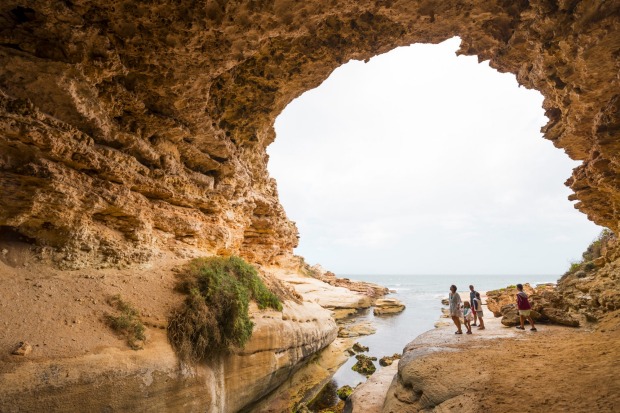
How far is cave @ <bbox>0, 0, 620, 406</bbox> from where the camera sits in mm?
6434

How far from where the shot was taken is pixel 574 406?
4.70 metres

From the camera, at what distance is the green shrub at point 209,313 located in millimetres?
7695

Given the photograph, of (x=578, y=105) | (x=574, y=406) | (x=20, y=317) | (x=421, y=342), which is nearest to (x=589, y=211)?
(x=578, y=105)

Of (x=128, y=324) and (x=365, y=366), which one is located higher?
(x=128, y=324)

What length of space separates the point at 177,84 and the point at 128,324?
21.0 feet

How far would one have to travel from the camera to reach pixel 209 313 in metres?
8.29

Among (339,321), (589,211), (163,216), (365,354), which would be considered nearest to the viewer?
(163,216)

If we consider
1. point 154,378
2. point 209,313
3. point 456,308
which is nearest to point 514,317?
point 456,308

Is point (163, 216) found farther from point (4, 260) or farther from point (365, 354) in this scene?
point (365, 354)

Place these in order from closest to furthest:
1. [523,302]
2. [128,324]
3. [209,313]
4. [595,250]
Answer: [128,324]
[209,313]
[523,302]
[595,250]

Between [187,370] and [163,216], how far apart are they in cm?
528

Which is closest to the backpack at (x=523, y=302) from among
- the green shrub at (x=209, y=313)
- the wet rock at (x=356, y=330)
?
the green shrub at (x=209, y=313)

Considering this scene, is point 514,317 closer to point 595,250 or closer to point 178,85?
point 178,85

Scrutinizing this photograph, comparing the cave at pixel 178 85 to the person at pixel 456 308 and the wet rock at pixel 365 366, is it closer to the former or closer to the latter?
the person at pixel 456 308
